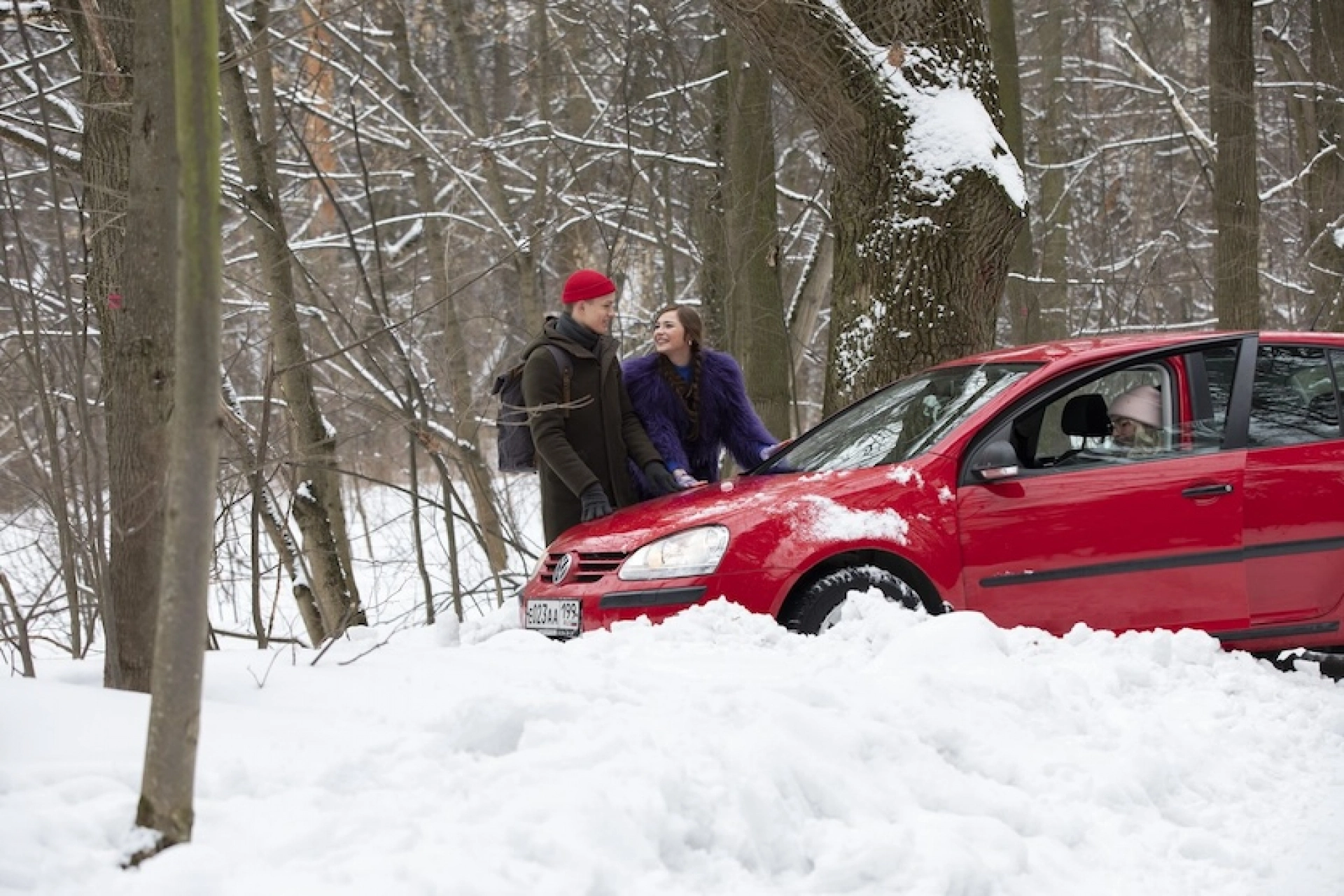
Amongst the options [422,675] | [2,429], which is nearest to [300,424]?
[2,429]

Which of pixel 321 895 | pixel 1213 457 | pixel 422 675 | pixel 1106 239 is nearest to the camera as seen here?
pixel 321 895

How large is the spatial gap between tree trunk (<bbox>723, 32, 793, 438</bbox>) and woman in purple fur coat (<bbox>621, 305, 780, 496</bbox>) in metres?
3.33

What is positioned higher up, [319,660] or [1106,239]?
[1106,239]

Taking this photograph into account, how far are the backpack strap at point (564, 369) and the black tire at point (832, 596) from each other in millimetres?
1925

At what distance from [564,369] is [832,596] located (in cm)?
213

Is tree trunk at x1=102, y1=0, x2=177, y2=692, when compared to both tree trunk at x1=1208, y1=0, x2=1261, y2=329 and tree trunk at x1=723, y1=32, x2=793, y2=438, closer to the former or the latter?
tree trunk at x1=723, y1=32, x2=793, y2=438

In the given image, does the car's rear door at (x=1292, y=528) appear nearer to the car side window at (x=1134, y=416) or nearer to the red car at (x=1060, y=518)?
the red car at (x=1060, y=518)

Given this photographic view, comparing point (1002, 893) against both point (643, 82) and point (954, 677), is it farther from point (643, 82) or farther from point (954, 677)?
point (643, 82)

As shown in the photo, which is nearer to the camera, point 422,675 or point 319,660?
point 422,675

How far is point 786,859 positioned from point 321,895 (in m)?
1.11

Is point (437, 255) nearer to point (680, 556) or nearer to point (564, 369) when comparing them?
point (564, 369)

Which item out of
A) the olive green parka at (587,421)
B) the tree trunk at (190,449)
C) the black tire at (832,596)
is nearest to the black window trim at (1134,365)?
the black tire at (832,596)

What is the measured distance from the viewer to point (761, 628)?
17.4 ft

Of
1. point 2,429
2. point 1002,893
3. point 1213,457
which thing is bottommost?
point 1002,893
